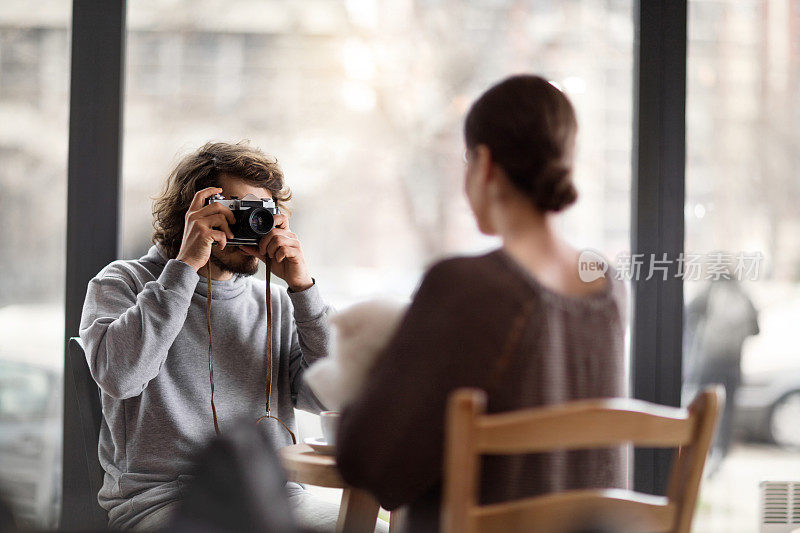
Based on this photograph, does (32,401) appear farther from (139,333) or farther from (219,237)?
(219,237)

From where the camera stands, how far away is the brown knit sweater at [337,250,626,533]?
36.6 inches

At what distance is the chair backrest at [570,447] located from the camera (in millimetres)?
854

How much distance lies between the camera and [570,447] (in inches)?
35.3

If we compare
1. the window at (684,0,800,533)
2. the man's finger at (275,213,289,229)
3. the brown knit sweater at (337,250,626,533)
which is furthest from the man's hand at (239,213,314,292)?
the window at (684,0,800,533)

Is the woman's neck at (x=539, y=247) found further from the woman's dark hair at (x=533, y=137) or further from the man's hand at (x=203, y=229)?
the man's hand at (x=203, y=229)

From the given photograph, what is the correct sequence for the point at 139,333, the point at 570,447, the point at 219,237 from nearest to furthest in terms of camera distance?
the point at 570,447, the point at 139,333, the point at 219,237

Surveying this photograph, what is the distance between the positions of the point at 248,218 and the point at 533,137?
82 centimetres

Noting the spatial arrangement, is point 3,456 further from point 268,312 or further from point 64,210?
point 268,312

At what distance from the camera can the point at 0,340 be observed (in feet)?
6.28

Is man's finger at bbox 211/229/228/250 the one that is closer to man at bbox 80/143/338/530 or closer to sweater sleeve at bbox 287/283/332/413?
man at bbox 80/143/338/530

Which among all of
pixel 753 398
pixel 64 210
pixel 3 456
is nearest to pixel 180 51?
pixel 64 210

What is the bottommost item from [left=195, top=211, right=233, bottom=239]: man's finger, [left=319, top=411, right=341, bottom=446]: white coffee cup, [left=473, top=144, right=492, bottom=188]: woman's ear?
[left=319, top=411, right=341, bottom=446]: white coffee cup

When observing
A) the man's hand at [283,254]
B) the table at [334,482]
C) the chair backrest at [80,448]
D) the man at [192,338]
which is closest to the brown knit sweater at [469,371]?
the table at [334,482]

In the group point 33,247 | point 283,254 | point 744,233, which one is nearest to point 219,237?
point 283,254
